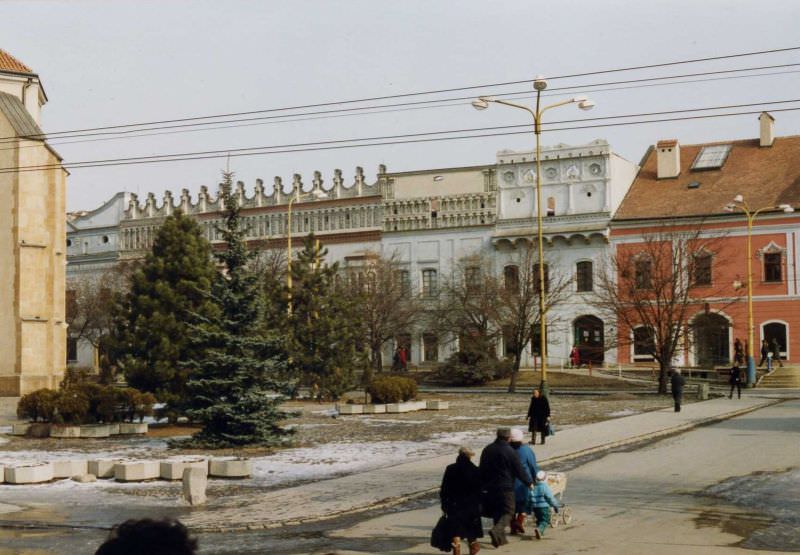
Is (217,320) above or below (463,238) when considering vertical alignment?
below

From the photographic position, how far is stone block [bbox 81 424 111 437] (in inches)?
1070

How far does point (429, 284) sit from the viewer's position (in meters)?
67.3

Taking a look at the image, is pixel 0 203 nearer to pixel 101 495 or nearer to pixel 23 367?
pixel 23 367

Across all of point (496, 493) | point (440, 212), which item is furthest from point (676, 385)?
point (440, 212)

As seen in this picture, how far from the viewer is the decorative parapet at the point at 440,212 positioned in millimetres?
65562

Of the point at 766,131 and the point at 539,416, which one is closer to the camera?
the point at 539,416

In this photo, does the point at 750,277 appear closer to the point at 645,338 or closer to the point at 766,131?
the point at 645,338

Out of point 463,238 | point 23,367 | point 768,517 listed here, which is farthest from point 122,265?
point 768,517

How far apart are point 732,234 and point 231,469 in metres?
44.8

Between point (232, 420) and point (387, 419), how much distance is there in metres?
9.18

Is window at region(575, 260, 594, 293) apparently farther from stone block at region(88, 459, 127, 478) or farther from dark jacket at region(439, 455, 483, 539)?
dark jacket at region(439, 455, 483, 539)

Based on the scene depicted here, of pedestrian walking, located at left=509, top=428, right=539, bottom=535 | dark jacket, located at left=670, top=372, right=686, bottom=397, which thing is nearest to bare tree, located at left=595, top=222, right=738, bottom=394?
dark jacket, located at left=670, top=372, right=686, bottom=397

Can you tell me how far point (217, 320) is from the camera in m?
25.5

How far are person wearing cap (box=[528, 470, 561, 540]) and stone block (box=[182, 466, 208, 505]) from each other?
5.31m
